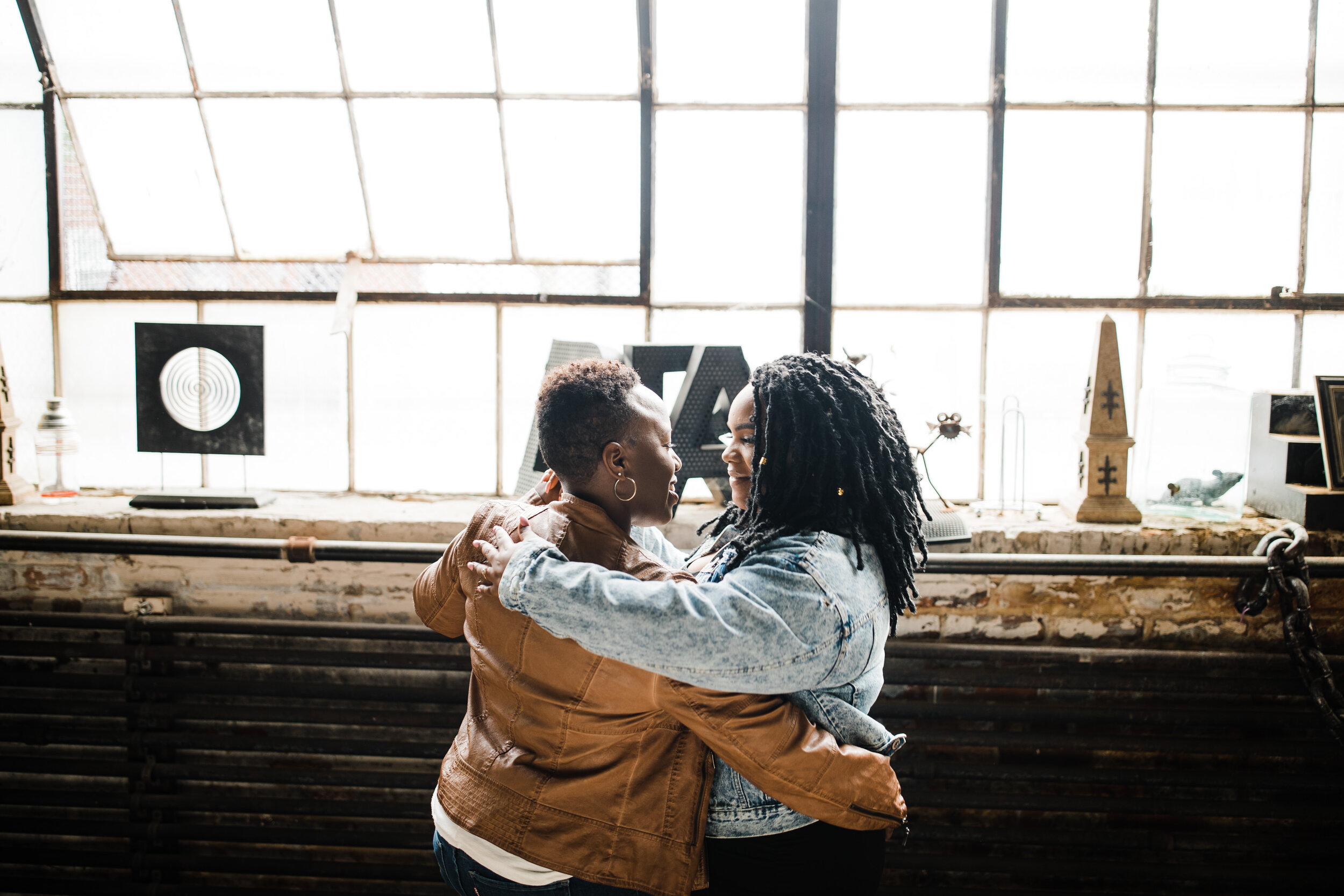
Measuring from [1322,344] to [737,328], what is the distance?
6.62ft

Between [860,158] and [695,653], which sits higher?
[860,158]

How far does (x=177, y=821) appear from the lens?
101 inches

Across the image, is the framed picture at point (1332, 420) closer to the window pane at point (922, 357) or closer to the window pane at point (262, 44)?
the window pane at point (922, 357)

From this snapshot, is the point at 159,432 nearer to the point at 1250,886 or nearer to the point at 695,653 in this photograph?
the point at 695,653

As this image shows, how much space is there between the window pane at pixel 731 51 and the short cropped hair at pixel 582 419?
177 cm

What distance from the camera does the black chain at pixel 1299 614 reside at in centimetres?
216

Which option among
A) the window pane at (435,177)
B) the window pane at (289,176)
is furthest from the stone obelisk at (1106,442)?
the window pane at (289,176)

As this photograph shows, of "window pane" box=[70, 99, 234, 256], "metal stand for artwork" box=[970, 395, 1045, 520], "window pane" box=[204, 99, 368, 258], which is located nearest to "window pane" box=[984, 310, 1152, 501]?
"metal stand for artwork" box=[970, 395, 1045, 520]

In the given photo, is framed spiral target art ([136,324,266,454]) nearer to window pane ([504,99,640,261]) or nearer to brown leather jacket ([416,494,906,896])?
window pane ([504,99,640,261])

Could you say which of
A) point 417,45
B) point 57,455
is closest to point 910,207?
point 417,45

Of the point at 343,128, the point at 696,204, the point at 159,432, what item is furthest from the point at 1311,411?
the point at 159,432

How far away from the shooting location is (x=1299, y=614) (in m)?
2.18

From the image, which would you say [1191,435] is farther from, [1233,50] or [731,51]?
[731,51]

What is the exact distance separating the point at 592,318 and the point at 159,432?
61.6 inches
